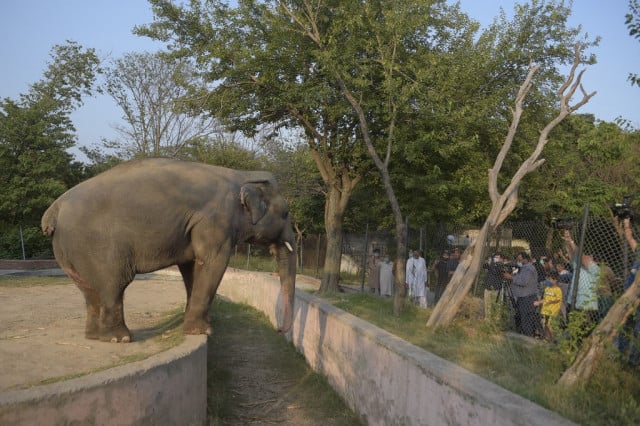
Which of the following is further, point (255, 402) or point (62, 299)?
point (62, 299)

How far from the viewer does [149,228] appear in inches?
289

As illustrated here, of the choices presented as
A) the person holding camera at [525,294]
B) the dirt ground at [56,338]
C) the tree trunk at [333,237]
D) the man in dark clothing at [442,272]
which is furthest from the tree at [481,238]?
the tree trunk at [333,237]

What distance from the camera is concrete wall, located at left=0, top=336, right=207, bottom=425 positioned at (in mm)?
4211

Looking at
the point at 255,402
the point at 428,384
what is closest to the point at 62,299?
the point at 255,402

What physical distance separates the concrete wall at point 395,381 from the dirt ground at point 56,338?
2.31m

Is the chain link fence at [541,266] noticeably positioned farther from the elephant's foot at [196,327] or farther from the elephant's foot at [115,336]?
the elephant's foot at [115,336]

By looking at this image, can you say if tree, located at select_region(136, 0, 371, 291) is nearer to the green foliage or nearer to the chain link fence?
the chain link fence

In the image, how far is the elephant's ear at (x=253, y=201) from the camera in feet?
28.6

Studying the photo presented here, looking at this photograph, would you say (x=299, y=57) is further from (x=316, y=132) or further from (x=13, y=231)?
(x=13, y=231)

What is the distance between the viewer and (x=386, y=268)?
17219 millimetres

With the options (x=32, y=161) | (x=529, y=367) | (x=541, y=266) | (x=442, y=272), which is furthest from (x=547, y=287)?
(x=32, y=161)

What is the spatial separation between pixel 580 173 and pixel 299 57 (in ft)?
54.9

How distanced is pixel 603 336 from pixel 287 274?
211 inches

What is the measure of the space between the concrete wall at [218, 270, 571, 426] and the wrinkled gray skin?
0.96 meters
